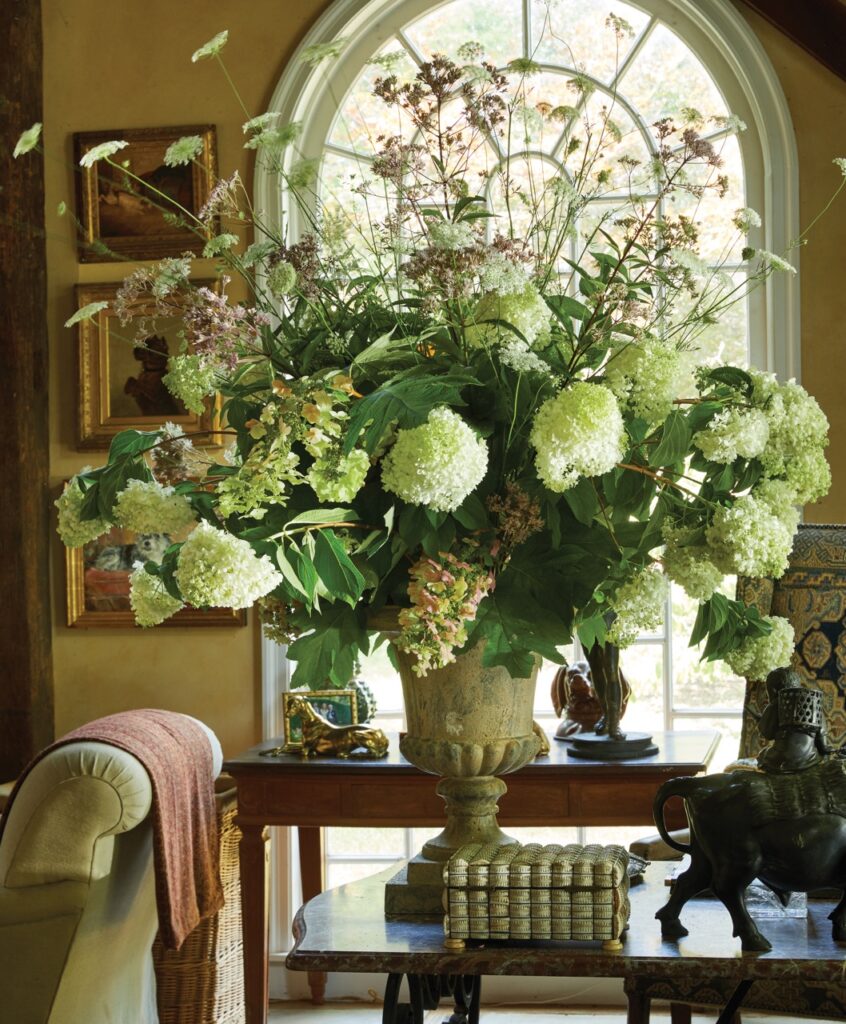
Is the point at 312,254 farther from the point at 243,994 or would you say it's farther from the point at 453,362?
the point at 243,994

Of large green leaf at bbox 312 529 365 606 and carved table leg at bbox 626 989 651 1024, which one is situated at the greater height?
large green leaf at bbox 312 529 365 606

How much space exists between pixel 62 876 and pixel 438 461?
5.60 feet

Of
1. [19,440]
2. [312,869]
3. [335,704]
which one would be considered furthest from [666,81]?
[312,869]

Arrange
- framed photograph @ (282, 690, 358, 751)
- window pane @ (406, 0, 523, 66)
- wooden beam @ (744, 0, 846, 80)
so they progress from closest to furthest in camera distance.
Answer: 1. framed photograph @ (282, 690, 358, 751)
2. wooden beam @ (744, 0, 846, 80)
3. window pane @ (406, 0, 523, 66)

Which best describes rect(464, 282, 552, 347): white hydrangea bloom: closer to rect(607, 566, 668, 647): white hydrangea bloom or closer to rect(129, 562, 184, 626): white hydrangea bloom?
rect(607, 566, 668, 647): white hydrangea bloom

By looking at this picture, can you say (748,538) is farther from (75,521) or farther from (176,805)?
(176,805)

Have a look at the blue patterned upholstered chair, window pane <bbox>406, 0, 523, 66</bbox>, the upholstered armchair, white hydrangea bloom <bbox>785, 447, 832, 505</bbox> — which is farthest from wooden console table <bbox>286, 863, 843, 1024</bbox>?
window pane <bbox>406, 0, 523, 66</bbox>

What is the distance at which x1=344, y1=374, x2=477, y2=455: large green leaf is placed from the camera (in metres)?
1.52

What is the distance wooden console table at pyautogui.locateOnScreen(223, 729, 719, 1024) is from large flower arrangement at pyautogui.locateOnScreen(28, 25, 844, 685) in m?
1.50

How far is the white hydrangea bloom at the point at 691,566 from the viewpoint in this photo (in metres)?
1.63

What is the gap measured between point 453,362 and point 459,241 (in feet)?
0.67

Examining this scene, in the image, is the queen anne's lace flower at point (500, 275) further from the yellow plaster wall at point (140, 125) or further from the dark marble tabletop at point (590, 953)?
the yellow plaster wall at point (140, 125)

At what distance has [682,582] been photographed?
5.39 feet

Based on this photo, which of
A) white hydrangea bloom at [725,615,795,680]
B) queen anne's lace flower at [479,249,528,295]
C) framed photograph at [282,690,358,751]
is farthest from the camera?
framed photograph at [282,690,358,751]
